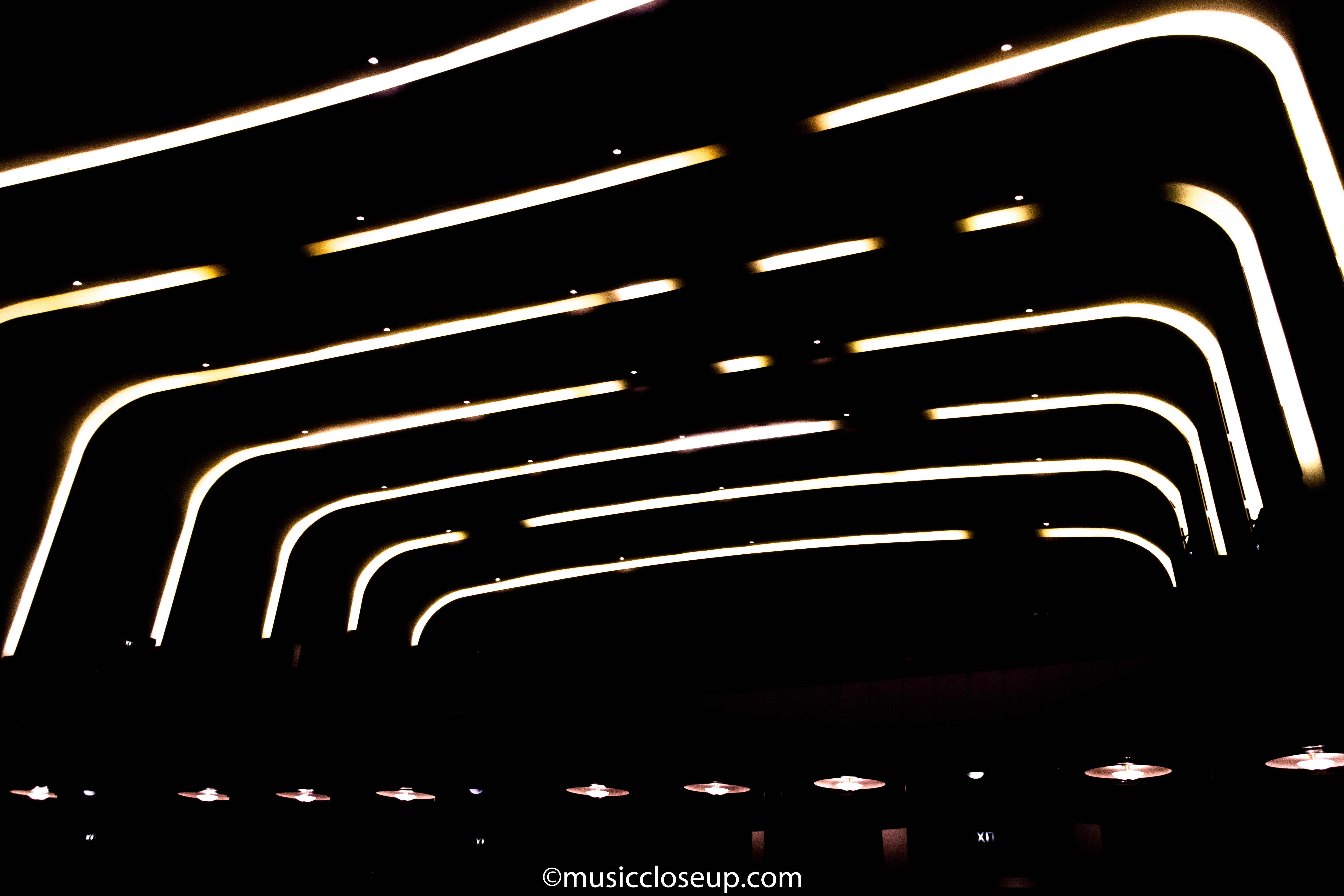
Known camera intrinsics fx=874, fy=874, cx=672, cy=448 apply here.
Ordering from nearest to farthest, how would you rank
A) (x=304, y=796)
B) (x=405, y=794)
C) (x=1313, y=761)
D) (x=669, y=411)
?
(x=1313, y=761) < (x=304, y=796) < (x=405, y=794) < (x=669, y=411)

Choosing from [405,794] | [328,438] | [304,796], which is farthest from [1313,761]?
[328,438]

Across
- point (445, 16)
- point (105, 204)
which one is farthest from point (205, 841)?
point (445, 16)

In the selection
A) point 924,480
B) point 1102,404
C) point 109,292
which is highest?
point 924,480

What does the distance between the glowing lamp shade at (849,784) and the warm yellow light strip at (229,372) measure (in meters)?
5.69

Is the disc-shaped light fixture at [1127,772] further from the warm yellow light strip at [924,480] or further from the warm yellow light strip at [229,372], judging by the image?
the warm yellow light strip at [924,480]

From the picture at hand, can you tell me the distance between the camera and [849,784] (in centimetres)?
792

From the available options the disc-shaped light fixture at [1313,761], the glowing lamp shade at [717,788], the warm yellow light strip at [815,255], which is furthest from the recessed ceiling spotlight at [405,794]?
the disc-shaped light fixture at [1313,761]

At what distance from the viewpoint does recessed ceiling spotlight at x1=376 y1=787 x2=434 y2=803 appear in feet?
34.9

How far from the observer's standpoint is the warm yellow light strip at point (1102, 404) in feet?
40.8

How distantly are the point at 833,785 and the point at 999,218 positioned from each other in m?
6.01

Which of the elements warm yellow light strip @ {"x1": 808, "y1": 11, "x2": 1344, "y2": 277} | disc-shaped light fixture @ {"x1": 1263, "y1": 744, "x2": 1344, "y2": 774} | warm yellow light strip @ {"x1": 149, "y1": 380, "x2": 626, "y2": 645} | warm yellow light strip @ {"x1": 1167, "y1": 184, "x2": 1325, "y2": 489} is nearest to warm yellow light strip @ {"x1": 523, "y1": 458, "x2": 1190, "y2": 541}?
warm yellow light strip @ {"x1": 149, "y1": 380, "x2": 626, "y2": 645}

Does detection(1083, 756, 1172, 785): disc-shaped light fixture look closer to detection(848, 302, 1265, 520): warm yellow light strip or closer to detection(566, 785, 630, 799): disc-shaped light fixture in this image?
detection(848, 302, 1265, 520): warm yellow light strip

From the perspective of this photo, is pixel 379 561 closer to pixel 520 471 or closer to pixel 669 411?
pixel 520 471

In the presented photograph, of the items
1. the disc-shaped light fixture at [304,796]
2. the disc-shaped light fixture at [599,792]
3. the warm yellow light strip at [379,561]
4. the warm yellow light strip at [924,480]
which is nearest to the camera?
the disc-shaped light fixture at [599,792]
